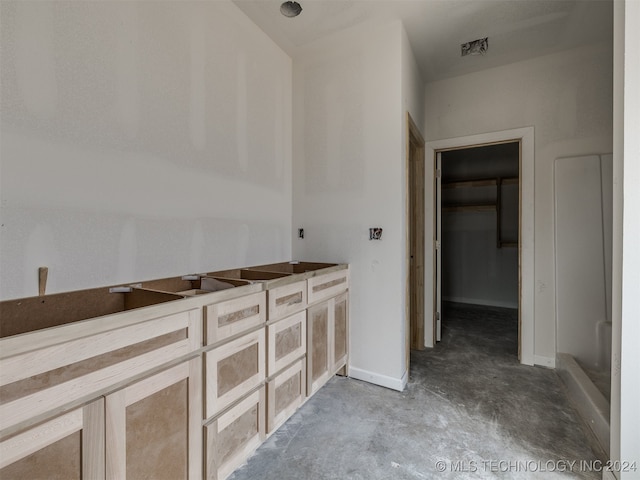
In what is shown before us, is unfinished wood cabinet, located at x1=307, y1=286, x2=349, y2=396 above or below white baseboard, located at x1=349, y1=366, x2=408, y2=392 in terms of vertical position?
above

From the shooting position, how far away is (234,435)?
4.65 ft


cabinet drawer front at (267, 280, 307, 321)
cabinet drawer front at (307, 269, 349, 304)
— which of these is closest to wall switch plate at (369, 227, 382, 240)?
cabinet drawer front at (307, 269, 349, 304)

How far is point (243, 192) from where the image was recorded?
2.29m

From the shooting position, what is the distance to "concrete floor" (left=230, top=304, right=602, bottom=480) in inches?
61.4

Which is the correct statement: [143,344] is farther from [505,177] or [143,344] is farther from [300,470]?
[505,177]

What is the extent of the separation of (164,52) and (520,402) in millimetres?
3420

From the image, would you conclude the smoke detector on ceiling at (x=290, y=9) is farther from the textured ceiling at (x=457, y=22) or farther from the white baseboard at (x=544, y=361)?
the white baseboard at (x=544, y=361)

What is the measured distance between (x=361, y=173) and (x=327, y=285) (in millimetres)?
1026

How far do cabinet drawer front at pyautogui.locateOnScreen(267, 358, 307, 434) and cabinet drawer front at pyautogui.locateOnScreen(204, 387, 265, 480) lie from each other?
6 cm

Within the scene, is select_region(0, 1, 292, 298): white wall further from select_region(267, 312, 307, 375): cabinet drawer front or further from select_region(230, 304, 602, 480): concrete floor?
select_region(230, 304, 602, 480): concrete floor

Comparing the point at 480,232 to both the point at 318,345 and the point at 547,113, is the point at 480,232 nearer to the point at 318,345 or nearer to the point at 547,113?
the point at 547,113

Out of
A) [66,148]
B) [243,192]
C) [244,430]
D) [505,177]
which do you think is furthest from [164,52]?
[505,177]

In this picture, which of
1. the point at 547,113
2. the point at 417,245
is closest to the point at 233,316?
the point at 417,245

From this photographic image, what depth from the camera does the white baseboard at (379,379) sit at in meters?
2.35
